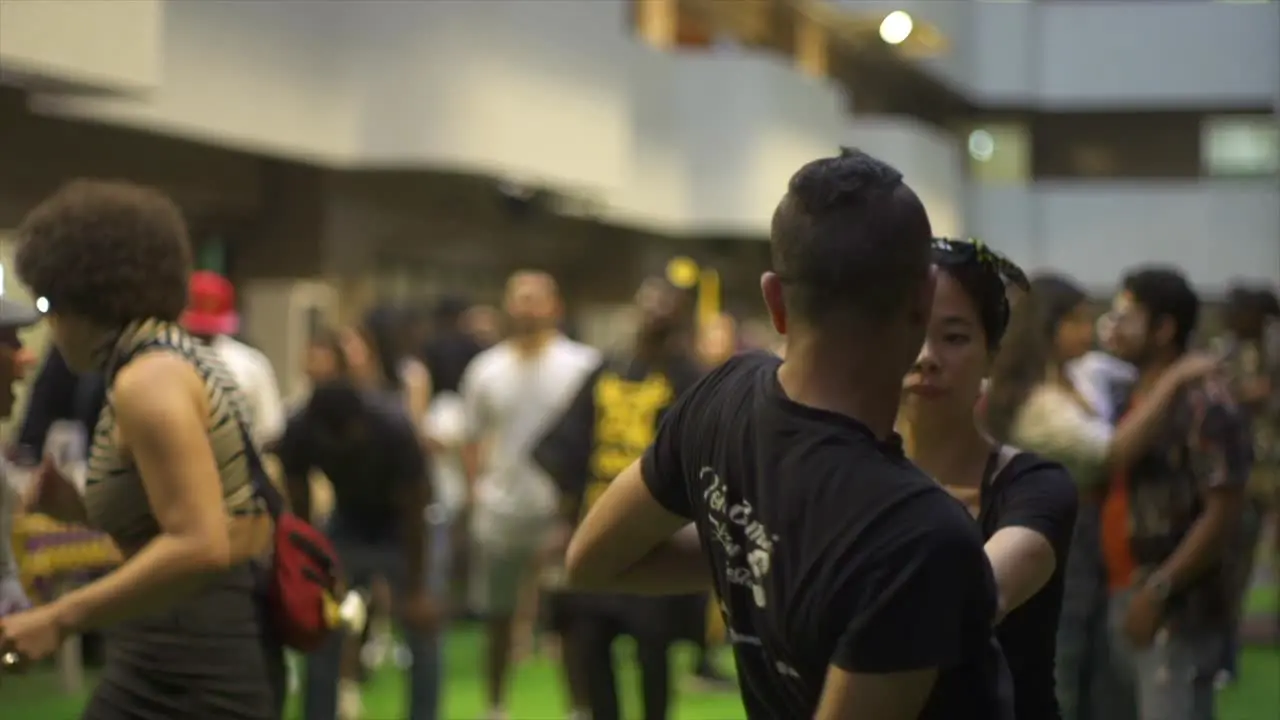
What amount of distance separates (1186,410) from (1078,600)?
1.98 ft

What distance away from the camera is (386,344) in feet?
28.7

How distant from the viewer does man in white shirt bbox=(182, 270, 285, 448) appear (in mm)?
7742

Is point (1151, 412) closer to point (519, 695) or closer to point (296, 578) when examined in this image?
point (296, 578)

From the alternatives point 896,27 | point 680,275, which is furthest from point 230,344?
point 896,27

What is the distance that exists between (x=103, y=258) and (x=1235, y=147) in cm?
2503

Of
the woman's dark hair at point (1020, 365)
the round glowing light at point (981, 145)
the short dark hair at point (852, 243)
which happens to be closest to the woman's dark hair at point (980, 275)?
the short dark hair at point (852, 243)

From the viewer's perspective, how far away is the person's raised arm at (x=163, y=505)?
3176 millimetres

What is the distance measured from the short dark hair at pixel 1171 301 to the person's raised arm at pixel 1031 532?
2.64 metres

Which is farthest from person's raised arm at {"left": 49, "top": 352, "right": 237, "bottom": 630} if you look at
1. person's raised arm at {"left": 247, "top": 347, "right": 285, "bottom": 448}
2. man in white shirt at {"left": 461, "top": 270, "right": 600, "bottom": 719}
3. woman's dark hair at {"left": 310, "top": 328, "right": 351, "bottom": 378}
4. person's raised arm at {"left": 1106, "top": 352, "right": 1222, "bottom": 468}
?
man in white shirt at {"left": 461, "top": 270, "right": 600, "bottom": 719}

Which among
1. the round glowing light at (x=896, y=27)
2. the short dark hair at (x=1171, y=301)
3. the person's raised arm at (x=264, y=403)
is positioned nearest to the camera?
the short dark hair at (x=1171, y=301)

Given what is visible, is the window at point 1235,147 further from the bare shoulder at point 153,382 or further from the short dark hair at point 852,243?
the short dark hair at point 852,243

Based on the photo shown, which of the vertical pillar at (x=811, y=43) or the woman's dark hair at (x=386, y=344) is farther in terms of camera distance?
the vertical pillar at (x=811, y=43)

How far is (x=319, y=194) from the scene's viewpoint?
378 inches

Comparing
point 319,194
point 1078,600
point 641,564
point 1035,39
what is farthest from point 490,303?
A: point 1035,39
